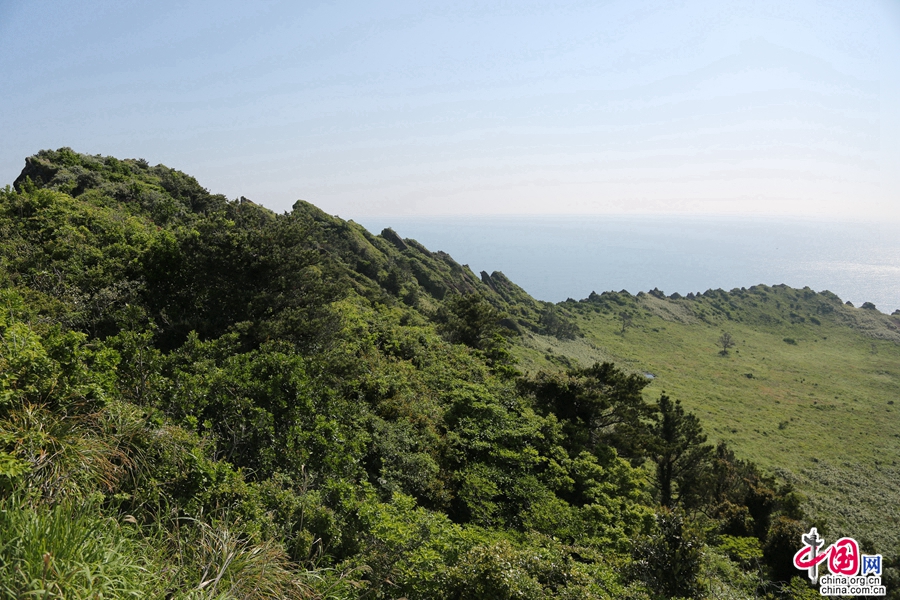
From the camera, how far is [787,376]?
3610 inches

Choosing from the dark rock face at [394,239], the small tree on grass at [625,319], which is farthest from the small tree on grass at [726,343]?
the dark rock face at [394,239]

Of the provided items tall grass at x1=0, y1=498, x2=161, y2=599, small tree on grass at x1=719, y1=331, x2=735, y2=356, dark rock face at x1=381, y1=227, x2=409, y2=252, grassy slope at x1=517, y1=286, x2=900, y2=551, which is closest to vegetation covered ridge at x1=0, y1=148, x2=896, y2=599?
tall grass at x1=0, y1=498, x2=161, y2=599

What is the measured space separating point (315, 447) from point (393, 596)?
3.96 m

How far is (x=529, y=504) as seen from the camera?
44.8ft

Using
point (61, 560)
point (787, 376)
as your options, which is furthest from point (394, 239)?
point (787, 376)

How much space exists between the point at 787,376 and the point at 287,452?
113m

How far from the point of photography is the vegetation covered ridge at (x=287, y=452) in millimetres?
4707

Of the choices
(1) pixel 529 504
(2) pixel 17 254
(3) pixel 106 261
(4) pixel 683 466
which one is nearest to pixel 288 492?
(1) pixel 529 504

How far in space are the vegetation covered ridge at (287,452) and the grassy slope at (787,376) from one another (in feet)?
96.5

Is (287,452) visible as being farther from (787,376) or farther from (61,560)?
(787,376)

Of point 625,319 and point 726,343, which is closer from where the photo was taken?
point 726,343

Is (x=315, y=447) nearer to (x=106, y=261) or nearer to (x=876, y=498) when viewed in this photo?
(x=106, y=261)

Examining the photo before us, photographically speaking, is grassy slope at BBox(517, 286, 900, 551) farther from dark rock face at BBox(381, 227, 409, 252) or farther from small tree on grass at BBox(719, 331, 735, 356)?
dark rock face at BBox(381, 227, 409, 252)

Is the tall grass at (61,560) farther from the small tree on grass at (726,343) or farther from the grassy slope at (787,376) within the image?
the small tree on grass at (726,343)
